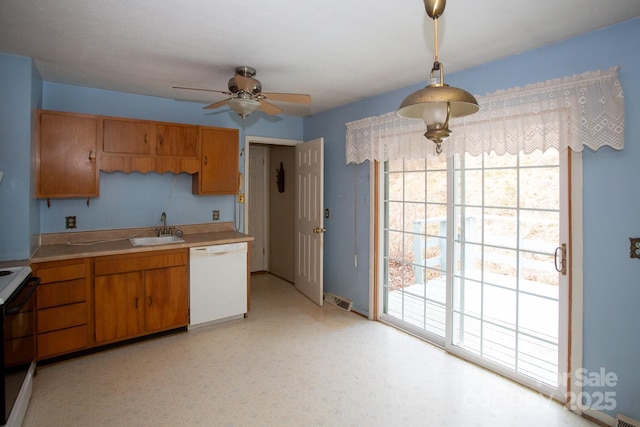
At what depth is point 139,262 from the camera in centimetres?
317

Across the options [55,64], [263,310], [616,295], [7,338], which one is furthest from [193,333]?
[616,295]

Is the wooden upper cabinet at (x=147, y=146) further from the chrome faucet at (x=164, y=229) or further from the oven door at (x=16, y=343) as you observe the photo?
the oven door at (x=16, y=343)

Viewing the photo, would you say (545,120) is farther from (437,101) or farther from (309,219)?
(309,219)

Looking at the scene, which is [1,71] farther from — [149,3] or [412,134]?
[412,134]

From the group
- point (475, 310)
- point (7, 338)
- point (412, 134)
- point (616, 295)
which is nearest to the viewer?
point (7, 338)

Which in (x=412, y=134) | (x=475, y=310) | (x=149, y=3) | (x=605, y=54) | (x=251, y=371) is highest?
(x=149, y=3)

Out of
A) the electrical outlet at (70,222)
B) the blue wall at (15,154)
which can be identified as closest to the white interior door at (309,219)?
the electrical outlet at (70,222)

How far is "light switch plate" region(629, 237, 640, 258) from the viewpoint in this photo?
6.67ft

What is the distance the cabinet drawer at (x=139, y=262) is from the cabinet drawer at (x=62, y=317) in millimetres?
313

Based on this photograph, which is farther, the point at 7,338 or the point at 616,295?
the point at 616,295

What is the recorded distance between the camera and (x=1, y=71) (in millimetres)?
2574

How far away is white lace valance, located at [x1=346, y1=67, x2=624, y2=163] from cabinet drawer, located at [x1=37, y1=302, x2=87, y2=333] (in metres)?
3.19

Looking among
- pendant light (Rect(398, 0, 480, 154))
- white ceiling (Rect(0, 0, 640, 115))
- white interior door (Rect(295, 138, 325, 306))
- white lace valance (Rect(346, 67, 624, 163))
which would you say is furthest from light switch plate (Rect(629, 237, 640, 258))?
white interior door (Rect(295, 138, 325, 306))

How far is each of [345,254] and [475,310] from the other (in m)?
1.62
